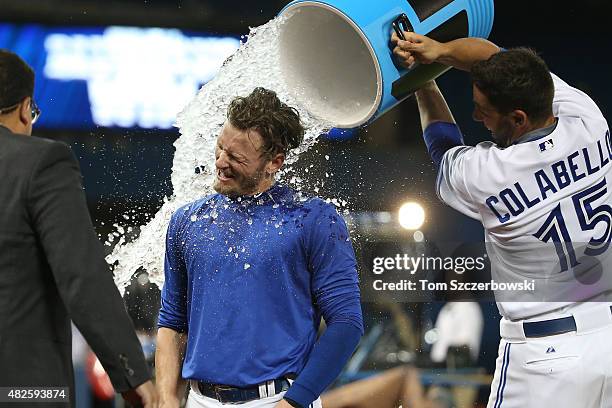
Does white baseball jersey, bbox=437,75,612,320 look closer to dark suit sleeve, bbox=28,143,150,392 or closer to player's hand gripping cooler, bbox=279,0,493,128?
player's hand gripping cooler, bbox=279,0,493,128

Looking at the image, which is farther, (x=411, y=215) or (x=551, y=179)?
(x=411, y=215)

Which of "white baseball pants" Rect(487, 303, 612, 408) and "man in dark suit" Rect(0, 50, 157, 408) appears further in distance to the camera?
"white baseball pants" Rect(487, 303, 612, 408)

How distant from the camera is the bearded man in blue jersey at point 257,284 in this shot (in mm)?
1962

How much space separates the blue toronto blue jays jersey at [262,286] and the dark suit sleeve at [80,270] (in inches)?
12.0

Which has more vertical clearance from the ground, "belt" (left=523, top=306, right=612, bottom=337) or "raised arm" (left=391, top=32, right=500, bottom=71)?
"raised arm" (left=391, top=32, right=500, bottom=71)

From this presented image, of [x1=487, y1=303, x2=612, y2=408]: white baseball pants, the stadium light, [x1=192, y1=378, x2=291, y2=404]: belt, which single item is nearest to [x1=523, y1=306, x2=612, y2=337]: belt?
[x1=487, y1=303, x2=612, y2=408]: white baseball pants

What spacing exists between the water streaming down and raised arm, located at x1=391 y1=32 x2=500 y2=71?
0.37m

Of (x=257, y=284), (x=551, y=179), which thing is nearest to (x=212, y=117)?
(x=257, y=284)

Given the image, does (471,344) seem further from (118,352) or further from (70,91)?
(118,352)

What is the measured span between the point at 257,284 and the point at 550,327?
86 cm

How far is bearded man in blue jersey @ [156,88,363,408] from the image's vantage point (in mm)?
1962

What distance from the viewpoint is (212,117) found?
2.82m

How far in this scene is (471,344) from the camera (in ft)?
13.1

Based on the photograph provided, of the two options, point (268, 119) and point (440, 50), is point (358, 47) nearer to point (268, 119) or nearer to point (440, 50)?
point (440, 50)
